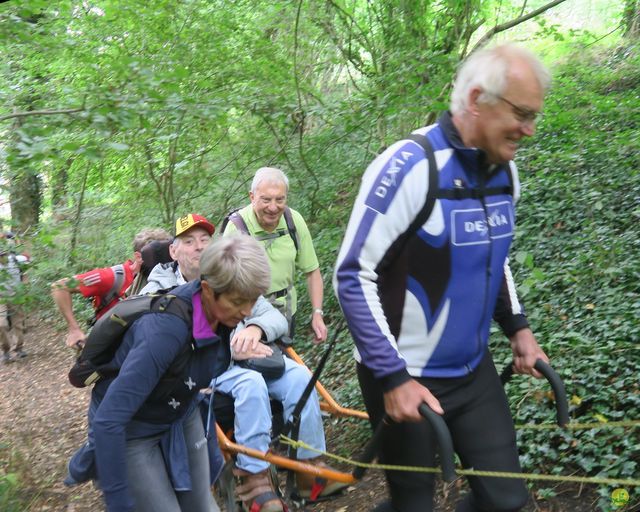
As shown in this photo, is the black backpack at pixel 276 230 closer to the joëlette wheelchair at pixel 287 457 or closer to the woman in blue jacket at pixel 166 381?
the joëlette wheelchair at pixel 287 457

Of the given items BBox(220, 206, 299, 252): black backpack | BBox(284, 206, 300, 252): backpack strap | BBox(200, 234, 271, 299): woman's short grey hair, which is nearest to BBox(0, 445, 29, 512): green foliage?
BBox(220, 206, 299, 252): black backpack

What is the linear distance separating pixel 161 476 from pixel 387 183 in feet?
5.49

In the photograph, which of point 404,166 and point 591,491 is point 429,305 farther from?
point 591,491

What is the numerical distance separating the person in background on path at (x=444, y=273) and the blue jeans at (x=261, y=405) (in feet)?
4.27

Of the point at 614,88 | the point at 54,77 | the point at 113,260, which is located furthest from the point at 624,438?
the point at 113,260

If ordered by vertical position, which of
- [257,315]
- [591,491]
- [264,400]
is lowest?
[591,491]

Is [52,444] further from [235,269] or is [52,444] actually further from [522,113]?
[522,113]

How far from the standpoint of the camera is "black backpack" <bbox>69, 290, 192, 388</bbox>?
2682mm

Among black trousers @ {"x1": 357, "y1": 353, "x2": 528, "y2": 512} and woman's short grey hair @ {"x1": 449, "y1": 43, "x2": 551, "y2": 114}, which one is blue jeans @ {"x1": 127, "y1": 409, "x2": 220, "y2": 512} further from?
woman's short grey hair @ {"x1": 449, "y1": 43, "x2": 551, "y2": 114}

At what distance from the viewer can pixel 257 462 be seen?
3.72 meters

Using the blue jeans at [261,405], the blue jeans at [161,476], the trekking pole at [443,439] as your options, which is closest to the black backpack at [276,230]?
the blue jeans at [261,405]

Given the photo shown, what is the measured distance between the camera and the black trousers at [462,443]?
254 centimetres

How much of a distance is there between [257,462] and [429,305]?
1808 millimetres

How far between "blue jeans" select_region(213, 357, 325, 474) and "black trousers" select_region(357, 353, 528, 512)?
1298mm
